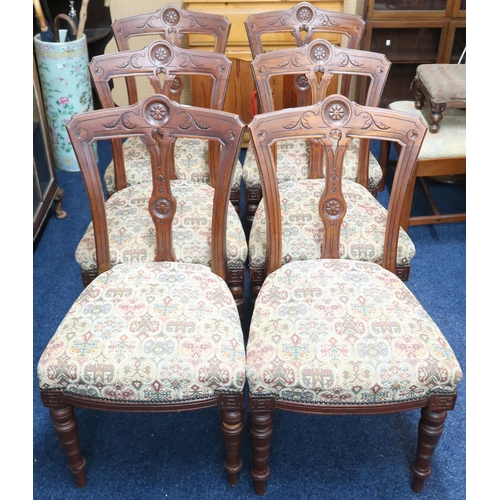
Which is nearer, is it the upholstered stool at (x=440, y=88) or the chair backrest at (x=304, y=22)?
the chair backrest at (x=304, y=22)

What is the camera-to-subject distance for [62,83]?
2656 mm

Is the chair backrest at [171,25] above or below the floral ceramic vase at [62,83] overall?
above

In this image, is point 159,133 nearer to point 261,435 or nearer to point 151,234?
point 151,234

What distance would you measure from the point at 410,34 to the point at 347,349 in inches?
91.3

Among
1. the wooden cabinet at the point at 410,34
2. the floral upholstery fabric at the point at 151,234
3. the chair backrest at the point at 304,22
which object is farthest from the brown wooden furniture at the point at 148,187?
the wooden cabinet at the point at 410,34

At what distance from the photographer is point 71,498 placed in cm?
142

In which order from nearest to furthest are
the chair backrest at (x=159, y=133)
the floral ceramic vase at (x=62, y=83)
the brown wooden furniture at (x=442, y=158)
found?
the chair backrest at (x=159, y=133), the brown wooden furniture at (x=442, y=158), the floral ceramic vase at (x=62, y=83)

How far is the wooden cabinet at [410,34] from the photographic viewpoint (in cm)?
285

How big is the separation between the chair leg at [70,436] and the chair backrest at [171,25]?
1.15 m

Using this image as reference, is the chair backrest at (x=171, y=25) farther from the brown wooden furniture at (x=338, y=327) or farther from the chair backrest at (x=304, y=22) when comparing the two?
the brown wooden furniture at (x=338, y=327)

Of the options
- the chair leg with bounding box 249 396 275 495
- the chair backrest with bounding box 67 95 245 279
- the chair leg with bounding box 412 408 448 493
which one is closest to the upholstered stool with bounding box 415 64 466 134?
the chair backrest with bounding box 67 95 245 279

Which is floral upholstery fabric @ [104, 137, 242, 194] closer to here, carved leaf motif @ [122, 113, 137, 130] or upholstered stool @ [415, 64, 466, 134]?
carved leaf motif @ [122, 113, 137, 130]

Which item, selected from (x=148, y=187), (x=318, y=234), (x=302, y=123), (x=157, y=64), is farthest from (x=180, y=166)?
(x=302, y=123)

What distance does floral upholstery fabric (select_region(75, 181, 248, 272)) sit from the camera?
5.16 ft
